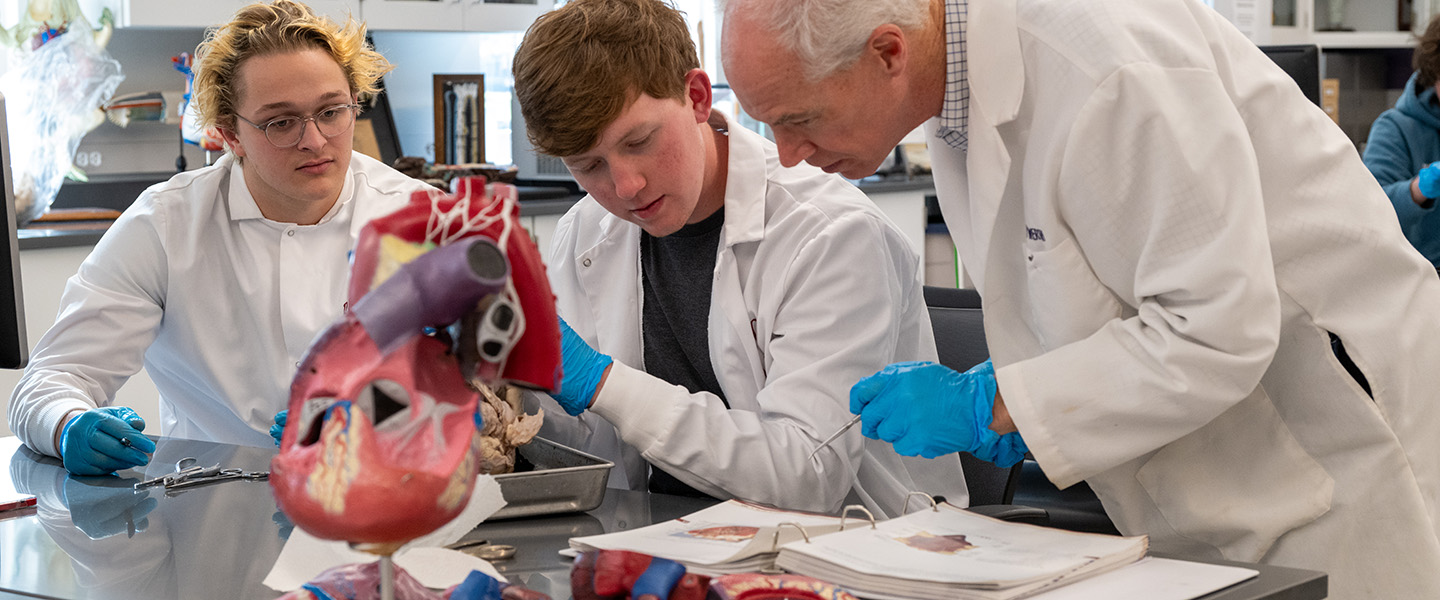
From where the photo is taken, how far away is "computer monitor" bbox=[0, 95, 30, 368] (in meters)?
1.48

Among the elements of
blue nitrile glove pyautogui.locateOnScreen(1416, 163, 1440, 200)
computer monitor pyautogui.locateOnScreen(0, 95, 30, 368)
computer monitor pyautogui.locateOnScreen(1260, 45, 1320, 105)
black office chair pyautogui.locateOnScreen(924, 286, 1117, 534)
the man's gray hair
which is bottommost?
black office chair pyautogui.locateOnScreen(924, 286, 1117, 534)

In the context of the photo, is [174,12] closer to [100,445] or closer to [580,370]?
[100,445]

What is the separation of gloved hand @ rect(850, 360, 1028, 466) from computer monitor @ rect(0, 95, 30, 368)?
3.19ft

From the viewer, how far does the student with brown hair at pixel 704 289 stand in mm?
1398

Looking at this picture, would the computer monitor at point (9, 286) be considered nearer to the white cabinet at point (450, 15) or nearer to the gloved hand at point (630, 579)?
the gloved hand at point (630, 579)

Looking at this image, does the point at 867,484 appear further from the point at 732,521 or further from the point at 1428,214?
the point at 1428,214

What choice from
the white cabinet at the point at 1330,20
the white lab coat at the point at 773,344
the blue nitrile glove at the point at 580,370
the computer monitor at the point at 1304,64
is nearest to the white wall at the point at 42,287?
the white lab coat at the point at 773,344

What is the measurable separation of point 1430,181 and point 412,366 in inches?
121

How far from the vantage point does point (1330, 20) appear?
17.2ft

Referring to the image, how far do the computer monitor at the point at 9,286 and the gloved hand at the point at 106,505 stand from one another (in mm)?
182

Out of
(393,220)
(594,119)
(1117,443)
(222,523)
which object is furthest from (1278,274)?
(222,523)

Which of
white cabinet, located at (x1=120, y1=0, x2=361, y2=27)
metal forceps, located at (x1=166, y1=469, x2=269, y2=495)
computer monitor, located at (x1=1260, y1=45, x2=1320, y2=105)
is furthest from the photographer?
white cabinet, located at (x1=120, y1=0, x2=361, y2=27)

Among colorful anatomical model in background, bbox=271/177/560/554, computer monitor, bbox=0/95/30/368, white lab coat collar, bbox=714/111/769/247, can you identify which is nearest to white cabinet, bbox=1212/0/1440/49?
white lab coat collar, bbox=714/111/769/247

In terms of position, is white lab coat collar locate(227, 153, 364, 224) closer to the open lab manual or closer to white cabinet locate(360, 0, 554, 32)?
the open lab manual
